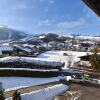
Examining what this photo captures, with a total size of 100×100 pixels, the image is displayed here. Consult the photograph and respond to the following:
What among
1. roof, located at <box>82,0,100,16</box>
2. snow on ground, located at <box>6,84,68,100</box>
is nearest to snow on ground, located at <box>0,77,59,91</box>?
snow on ground, located at <box>6,84,68,100</box>

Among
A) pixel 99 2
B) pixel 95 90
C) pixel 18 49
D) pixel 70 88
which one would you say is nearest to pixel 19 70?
pixel 70 88

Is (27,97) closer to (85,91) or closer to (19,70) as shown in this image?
(85,91)

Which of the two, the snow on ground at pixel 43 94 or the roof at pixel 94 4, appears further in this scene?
the snow on ground at pixel 43 94

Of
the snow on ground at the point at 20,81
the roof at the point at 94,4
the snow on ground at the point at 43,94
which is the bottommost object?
the snow on ground at the point at 43,94

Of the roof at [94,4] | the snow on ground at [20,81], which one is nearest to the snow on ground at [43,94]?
the snow on ground at [20,81]

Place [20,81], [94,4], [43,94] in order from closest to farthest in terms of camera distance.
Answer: [94,4], [43,94], [20,81]

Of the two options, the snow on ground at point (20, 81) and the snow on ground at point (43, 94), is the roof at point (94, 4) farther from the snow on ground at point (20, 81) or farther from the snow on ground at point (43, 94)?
the snow on ground at point (20, 81)

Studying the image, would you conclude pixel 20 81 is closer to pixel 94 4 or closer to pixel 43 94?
pixel 43 94

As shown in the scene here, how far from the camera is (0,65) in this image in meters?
40.4

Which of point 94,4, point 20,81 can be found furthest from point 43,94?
point 94,4

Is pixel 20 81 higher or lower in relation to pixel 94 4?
lower

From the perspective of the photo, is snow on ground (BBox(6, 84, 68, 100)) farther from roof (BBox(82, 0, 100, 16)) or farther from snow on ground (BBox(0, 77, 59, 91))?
roof (BBox(82, 0, 100, 16))

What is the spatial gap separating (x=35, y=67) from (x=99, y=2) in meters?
37.7

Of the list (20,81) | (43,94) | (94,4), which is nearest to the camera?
(94,4)
